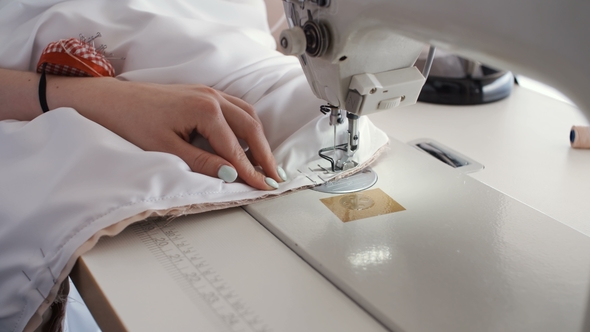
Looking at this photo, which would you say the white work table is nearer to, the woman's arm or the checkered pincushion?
the woman's arm

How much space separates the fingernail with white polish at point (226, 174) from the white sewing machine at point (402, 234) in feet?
0.17

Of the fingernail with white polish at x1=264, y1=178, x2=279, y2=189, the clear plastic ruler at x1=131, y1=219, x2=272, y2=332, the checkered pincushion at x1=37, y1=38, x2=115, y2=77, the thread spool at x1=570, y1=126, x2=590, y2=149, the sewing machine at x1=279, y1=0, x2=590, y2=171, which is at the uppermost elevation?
the sewing machine at x1=279, y1=0, x2=590, y2=171

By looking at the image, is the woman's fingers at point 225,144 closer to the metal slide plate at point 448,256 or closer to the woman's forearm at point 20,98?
the metal slide plate at point 448,256

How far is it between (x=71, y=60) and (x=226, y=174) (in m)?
0.40

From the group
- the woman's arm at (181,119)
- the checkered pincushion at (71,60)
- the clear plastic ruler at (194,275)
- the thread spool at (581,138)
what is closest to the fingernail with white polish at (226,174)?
the woman's arm at (181,119)

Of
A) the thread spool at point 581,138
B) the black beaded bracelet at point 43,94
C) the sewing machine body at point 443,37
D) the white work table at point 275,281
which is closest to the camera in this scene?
the sewing machine body at point 443,37

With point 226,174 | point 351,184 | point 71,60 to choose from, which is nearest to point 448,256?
point 351,184

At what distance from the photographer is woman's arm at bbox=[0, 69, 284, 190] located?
31.0 inches

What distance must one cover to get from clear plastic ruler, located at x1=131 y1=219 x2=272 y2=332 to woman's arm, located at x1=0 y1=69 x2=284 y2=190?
0.39 feet

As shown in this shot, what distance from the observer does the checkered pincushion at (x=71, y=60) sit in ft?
3.08

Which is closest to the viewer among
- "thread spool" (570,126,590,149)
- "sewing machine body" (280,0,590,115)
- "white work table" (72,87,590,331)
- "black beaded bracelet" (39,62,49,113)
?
"sewing machine body" (280,0,590,115)

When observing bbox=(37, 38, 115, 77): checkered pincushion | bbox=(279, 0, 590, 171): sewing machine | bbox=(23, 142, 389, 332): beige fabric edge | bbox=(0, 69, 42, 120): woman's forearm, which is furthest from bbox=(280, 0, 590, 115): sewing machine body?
bbox=(0, 69, 42, 120): woman's forearm

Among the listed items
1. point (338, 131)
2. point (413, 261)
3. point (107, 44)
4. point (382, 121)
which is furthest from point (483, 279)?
point (107, 44)

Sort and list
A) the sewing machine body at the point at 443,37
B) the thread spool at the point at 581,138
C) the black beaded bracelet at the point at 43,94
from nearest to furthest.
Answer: the sewing machine body at the point at 443,37
the black beaded bracelet at the point at 43,94
the thread spool at the point at 581,138
